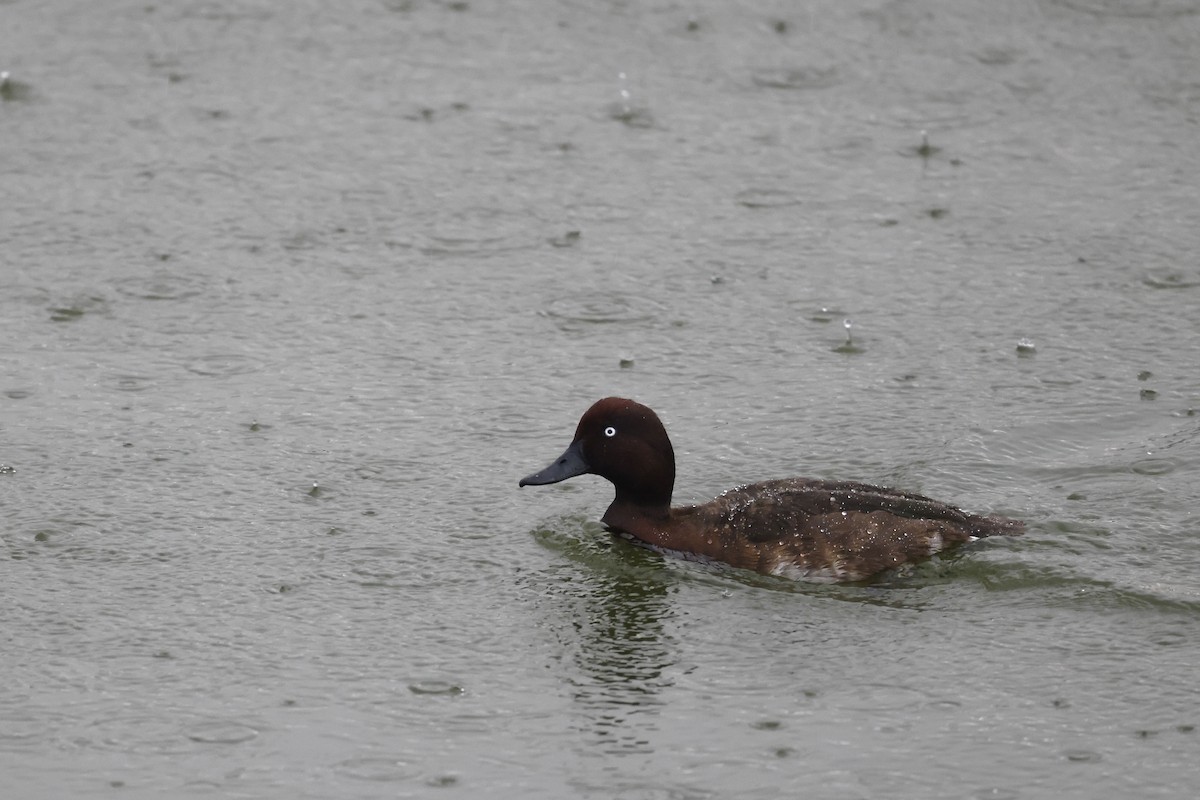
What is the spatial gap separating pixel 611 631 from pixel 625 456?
1006mm

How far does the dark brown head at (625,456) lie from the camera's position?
24.9ft

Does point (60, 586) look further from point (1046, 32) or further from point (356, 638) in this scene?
point (1046, 32)

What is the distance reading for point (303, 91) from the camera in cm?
1262

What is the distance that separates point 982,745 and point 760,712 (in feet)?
2.35

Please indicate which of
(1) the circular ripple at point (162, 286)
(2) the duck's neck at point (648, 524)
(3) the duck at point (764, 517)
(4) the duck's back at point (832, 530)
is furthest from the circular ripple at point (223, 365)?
(4) the duck's back at point (832, 530)

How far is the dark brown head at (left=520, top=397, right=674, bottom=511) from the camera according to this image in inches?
299

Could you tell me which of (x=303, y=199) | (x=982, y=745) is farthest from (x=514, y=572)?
(x=303, y=199)

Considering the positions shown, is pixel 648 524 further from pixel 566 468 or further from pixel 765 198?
pixel 765 198

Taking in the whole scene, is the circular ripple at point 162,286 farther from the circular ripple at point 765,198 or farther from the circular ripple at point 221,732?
the circular ripple at point 221,732

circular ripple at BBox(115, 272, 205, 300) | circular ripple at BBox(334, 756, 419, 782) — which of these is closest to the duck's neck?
circular ripple at BBox(334, 756, 419, 782)

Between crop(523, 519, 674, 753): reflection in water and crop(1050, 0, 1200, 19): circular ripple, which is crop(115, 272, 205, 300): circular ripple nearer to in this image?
crop(523, 519, 674, 753): reflection in water

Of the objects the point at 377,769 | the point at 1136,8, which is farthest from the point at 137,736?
the point at 1136,8

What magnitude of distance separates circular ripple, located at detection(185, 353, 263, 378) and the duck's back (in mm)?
2753

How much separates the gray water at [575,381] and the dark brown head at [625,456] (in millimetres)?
252
